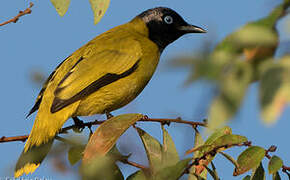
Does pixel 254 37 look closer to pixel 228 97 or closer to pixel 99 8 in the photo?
pixel 228 97

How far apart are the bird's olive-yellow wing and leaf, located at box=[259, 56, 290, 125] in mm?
2872

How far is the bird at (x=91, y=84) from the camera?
3.77 meters

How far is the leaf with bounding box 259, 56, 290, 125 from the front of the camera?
116 cm

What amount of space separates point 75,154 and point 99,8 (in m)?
1.24

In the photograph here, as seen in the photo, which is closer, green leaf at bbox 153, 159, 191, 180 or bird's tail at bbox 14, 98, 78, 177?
green leaf at bbox 153, 159, 191, 180

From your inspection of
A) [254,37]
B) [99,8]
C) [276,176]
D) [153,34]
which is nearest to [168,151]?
[276,176]

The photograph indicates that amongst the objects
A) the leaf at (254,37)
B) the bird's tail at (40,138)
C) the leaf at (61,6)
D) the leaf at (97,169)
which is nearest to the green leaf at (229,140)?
the leaf at (97,169)

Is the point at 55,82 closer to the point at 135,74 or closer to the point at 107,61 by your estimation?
the point at 107,61

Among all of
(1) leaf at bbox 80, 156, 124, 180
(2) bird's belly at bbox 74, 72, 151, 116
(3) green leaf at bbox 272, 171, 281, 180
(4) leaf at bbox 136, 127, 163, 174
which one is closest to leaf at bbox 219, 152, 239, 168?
(3) green leaf at bbox 272, 171, 281, 180

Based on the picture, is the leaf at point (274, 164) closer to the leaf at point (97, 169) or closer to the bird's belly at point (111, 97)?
the leaf at point (97, 169)

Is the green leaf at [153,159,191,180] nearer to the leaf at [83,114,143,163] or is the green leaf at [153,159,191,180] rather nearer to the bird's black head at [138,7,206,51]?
the leaf at [83,114,143,163]

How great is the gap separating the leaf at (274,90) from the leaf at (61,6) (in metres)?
1.57

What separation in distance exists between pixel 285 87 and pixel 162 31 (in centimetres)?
464

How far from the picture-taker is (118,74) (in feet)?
14.3
